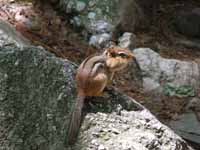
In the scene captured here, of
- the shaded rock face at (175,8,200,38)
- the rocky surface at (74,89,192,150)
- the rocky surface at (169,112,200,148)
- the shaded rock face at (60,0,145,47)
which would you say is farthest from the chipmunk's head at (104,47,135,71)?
the shaded rock face at (175,8,200,38)

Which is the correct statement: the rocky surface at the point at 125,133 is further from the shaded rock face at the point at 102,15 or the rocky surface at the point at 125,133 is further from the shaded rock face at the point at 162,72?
the shaded rock face at the point at 102,15

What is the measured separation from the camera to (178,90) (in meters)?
5.77

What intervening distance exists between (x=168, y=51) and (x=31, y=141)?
356 cm

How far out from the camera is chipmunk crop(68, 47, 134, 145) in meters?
2.80

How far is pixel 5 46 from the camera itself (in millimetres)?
3336

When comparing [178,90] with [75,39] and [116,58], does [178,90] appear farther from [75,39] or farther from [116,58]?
[116,58]

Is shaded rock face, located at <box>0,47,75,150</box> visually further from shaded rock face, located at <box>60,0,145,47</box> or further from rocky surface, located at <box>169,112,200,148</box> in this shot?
shaded rock face, located at <box>60,0,145,47</box>

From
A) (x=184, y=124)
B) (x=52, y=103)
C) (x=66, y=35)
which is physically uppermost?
(x=52, y=103)

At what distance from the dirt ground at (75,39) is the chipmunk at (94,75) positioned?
6.12ft

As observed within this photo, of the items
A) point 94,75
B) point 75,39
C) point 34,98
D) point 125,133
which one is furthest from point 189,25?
point 125,133

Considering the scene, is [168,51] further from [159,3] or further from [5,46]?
[5,46]

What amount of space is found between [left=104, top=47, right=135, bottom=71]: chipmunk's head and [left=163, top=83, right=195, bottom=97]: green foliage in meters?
2.26

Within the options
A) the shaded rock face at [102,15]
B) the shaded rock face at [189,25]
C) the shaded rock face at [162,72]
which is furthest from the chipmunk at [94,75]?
the shaded rock face at [189,25]

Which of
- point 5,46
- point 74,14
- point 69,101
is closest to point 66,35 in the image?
point 74,14
